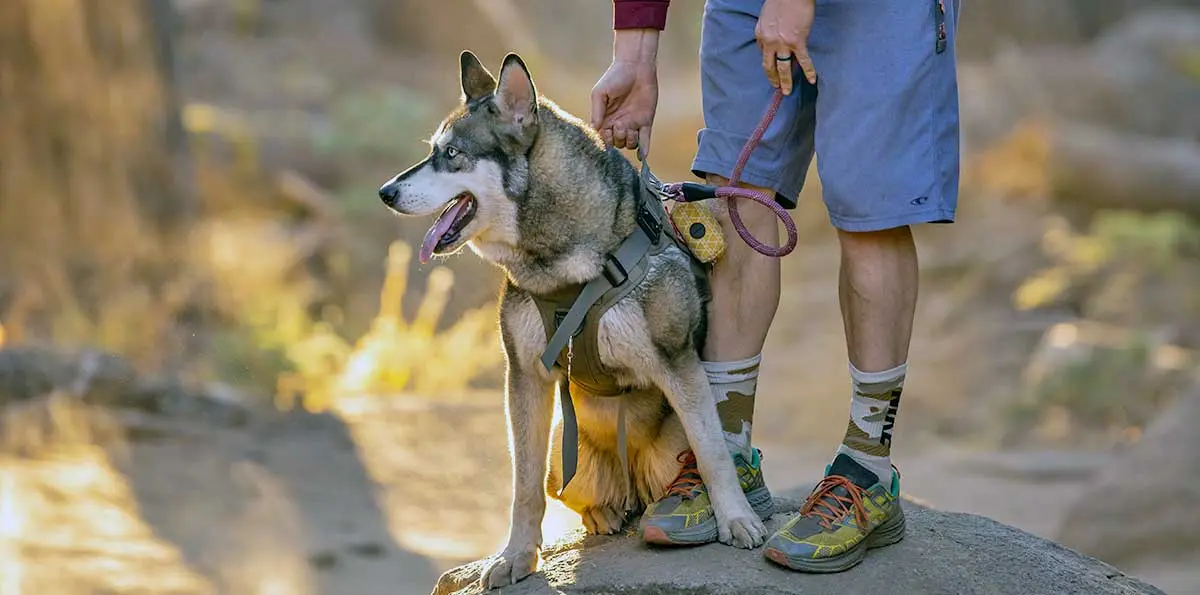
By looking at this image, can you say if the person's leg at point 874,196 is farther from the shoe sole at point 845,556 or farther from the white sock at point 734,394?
the white sock at point 734,394

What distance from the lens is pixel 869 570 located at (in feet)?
11.1

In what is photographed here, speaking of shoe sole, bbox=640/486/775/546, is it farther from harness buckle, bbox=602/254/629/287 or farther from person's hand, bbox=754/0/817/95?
person's hand, bbox=754/0/817/95

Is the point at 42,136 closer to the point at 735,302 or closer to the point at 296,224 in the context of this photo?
the point at 296,224

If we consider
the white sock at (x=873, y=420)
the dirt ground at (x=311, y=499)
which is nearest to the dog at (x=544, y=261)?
the white sock at (x=873, y=420)

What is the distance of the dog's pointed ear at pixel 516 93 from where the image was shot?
339 cm

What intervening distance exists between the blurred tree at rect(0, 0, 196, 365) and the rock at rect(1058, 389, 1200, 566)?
5574 millimetres

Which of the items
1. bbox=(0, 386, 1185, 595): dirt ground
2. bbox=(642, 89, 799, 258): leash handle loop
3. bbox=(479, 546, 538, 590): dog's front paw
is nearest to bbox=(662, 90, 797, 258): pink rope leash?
bbox=(642, 89, 799, 258): leash handle loop

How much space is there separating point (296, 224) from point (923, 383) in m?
6.00

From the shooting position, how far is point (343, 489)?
7.13 m

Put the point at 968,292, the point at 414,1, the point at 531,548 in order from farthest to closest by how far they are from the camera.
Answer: the point at 414,1, the point at 968,292, the point at 531,548

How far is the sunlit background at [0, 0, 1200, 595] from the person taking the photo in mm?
6234

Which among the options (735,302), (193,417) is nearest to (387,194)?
(735,302)

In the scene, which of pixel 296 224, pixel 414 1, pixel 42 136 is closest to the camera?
pixel 42 136

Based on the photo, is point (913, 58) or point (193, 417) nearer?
point (913, 58)
